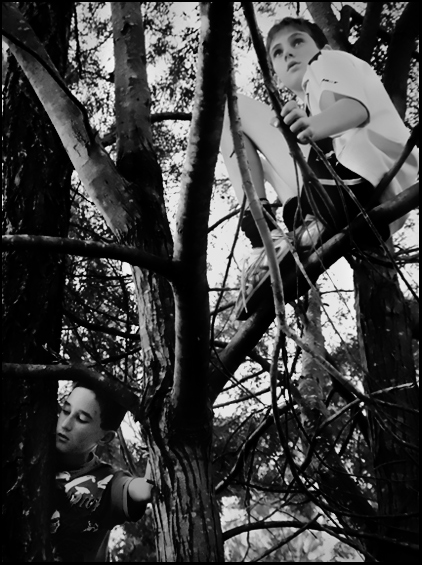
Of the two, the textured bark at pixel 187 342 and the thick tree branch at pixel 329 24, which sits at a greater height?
the thick tree branch at pixel 329 24

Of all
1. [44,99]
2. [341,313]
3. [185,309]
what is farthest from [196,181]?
[341,313]

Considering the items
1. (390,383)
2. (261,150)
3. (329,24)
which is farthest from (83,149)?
(329,24)

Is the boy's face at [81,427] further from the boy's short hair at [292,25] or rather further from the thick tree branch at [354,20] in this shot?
the thick tree branch at [354,20]

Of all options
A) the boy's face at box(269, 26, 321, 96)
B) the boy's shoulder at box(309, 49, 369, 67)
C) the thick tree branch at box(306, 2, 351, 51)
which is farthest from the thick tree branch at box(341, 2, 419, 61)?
the boy's shoulder at box(309, 49, 369, 67)

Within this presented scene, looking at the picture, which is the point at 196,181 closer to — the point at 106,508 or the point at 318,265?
the point at 318,265

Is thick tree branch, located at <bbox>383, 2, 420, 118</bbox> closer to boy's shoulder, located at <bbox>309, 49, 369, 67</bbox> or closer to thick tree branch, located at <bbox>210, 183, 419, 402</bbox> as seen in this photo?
boy's shoulder, located at <bbox>309, 49, 369, 67</bbox>

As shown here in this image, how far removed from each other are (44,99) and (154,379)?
124 centimetres

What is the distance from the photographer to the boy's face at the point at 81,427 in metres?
1.63

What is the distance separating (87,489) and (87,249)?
757 millimetres

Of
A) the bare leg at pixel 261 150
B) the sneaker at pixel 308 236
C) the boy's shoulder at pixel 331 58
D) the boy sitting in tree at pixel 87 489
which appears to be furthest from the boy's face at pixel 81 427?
the boy's shoulder at pixel 331 58

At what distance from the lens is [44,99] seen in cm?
210

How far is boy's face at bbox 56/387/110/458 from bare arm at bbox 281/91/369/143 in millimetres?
1017

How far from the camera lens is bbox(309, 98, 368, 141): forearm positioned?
1585mm

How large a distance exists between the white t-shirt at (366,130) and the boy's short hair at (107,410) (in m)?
1.07
